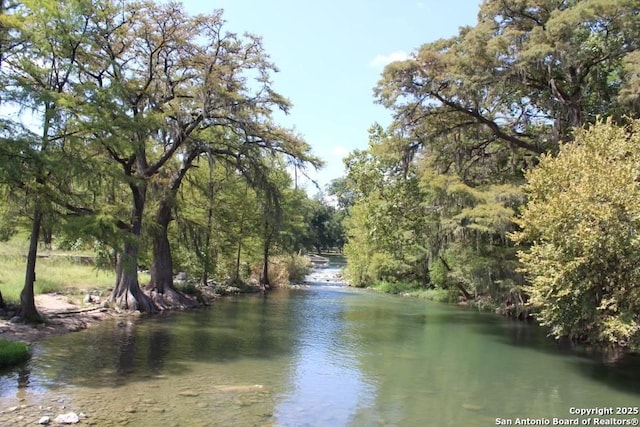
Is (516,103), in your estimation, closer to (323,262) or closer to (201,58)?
(201,58)

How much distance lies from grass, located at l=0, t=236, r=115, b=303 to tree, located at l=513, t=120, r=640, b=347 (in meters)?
16.1

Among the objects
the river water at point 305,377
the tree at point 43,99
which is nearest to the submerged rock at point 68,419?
the river water at point 305,377

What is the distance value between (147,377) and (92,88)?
816 centimetres

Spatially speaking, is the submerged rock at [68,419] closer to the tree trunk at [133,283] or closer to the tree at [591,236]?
the tree at [591,236]

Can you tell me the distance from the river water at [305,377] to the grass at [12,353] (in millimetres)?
233

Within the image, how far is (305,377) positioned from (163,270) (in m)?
14.1

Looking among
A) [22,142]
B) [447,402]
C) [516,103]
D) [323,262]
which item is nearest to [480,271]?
[516,103]

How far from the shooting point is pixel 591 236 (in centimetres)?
1171

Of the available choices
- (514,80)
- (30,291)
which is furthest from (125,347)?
(514,80)

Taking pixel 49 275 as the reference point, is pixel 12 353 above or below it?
below

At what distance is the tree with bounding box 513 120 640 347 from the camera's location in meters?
11.7

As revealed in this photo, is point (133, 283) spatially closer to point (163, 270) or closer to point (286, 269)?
point (163, 270)

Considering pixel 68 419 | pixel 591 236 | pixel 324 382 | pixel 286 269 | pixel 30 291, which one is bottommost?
pixel 324 382

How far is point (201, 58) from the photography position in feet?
68.3
